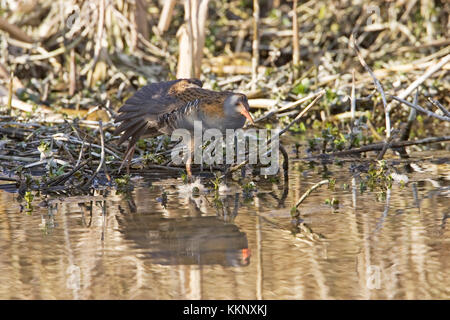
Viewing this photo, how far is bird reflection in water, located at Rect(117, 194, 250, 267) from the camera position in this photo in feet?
13.2

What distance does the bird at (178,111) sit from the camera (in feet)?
19.6

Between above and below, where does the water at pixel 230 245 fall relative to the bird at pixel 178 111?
below

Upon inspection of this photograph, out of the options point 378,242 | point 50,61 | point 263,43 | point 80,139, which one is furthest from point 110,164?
point 263,43

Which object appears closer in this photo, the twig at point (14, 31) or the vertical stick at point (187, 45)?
the vertical stick at point (187, 45)

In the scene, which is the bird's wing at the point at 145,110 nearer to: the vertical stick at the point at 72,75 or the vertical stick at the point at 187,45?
the vertical stick at the point at 187,45

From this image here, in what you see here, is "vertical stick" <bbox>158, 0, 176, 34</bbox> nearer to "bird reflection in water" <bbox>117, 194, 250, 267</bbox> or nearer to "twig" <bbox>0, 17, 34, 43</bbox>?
"twig" <bbox>0, 17, 34, 43</bbox>

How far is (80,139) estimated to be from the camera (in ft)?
22.4

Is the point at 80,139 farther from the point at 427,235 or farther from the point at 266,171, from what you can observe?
the point at 427,235

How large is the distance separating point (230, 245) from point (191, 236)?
1.02 feet

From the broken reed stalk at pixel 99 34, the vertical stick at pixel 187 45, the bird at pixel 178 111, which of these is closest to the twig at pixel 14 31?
the broken reed stalk at pixel 99 34

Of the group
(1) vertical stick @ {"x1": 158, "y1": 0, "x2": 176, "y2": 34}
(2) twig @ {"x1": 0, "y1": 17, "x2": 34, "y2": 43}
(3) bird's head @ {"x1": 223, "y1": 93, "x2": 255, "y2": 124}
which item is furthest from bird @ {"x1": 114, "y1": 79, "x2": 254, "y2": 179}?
(2) twig @ {"x1": 0, "y1": 17, "x2": 34, "y2": 43}

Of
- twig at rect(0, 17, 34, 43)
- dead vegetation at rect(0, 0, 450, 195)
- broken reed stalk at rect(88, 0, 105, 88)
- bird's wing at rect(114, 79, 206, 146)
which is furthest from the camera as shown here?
twig at rect(0, 17, 34, 43)
